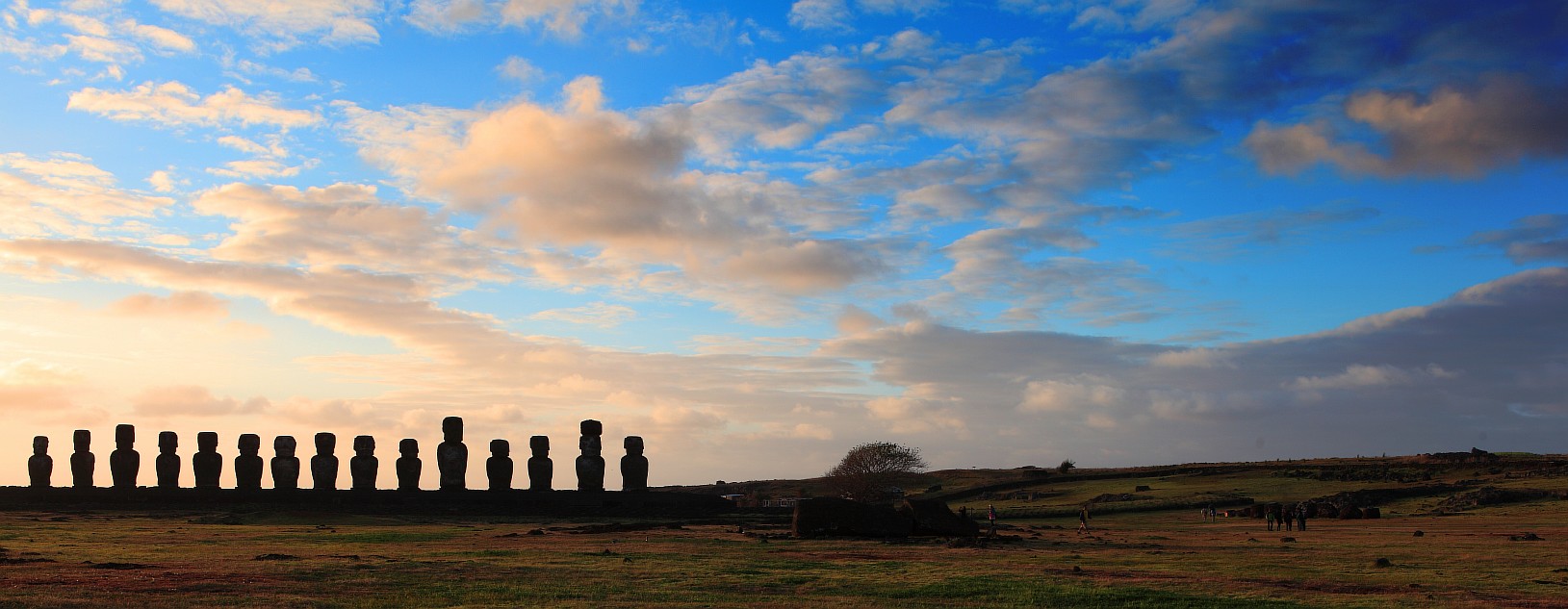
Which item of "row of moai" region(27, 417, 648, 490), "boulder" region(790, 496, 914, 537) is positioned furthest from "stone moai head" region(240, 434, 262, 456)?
"boulder" region(790, 496, 914, 537)

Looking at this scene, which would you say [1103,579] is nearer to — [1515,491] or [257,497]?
[257,497]

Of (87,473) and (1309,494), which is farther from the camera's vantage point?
(1309,494)

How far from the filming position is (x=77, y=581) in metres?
23.1

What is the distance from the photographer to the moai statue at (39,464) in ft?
201

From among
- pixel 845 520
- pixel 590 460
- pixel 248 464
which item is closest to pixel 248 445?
pixel 248 464

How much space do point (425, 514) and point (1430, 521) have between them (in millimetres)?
47389

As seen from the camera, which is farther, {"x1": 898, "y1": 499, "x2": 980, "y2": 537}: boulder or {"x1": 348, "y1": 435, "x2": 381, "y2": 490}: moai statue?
{"x1": 348, "y1": 435, "x2": 381, "y2": 490}: moai statue

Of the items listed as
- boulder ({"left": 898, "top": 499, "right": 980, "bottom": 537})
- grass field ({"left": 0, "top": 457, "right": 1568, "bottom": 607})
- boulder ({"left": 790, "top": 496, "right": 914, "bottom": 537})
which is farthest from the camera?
boulder ({"left": 898, "top": 499, "right": 980, "bottom": 537})

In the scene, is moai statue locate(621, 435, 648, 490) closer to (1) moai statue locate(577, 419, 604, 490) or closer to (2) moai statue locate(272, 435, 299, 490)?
(1) moai statue locate(577, 419, 604, 490)

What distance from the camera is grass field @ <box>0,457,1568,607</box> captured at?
2258 cm

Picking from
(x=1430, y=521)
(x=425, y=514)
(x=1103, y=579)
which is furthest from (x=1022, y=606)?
(x=1430, y=521)

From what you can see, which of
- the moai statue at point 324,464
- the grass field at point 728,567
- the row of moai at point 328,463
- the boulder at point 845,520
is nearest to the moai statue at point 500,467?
the row of moai at point 328,463

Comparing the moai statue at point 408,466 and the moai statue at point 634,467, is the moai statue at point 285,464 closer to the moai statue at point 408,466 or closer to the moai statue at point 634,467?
the moai statue at point 408,466

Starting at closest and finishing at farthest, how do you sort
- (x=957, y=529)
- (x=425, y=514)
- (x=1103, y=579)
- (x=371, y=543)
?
(x=1103, y=579)
(x=371, y=543)
(x=957, y=529)
(x=425, y=514)
